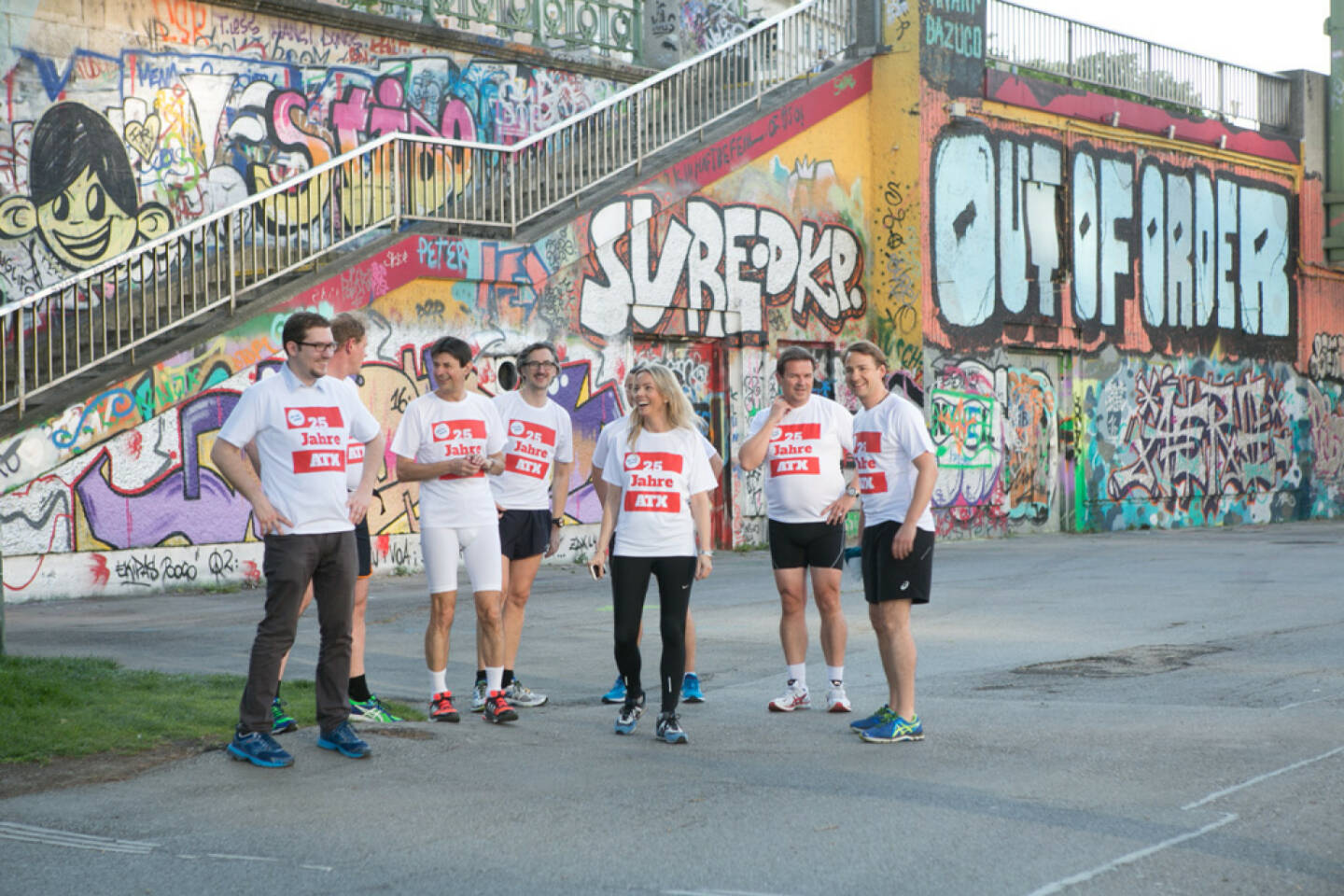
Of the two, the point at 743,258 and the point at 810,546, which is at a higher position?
the point at 743,258

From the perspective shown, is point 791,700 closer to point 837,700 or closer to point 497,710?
point 837,700

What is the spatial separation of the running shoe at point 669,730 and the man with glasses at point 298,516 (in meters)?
1.38

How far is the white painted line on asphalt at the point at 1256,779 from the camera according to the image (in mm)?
5947

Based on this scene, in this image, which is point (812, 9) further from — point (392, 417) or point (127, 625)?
point (127, 625)

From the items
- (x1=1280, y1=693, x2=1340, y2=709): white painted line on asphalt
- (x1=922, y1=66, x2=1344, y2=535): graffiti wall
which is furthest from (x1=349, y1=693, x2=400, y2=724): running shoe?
(x1=922, y1=66, x2=1344, y2=535): graffiti wall

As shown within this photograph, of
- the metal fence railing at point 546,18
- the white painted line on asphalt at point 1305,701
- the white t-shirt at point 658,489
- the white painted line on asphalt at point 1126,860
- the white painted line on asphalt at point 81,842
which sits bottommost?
the white painted line on asphalt at point 81,842

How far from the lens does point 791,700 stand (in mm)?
8461

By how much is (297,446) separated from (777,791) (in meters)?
2.56

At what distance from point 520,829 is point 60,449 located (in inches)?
392

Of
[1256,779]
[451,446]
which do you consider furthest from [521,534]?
[1256,779]

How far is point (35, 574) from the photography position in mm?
14195

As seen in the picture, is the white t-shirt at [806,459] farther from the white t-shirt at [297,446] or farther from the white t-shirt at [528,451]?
the white t-shirt at [297,446]

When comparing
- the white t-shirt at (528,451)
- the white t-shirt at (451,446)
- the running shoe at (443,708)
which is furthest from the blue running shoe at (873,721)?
the white t-shirt at (528,451)

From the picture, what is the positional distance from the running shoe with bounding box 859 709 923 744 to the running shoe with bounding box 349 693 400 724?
7.88ft
